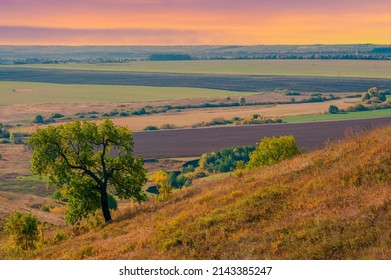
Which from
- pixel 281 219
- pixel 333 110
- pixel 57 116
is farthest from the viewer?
pixel 57 116

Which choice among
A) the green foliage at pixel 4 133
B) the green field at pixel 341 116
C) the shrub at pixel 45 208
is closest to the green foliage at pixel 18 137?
the green foliage at pixel 4 133

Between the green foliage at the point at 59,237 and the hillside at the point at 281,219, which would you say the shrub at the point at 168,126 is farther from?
the hillside at the point at 281,219

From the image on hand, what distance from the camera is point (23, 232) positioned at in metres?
41.8

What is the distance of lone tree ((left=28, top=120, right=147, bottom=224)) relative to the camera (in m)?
43.3

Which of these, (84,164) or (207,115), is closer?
(84,164)

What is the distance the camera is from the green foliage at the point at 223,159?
111662 mm

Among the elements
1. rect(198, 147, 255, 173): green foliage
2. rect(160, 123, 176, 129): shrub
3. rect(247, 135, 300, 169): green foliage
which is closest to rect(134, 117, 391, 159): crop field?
rect(198, 147, 255, 173): green foliage

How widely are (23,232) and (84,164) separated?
20.0ft

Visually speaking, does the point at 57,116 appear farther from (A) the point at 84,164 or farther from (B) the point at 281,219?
(B) the point at 281,219

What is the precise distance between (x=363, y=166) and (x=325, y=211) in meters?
5.54

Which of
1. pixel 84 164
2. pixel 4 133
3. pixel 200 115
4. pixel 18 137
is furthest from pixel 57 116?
pixel 84 164

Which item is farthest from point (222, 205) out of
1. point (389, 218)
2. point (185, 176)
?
point (185, 176)

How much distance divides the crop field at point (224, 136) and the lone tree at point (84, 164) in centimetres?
7796

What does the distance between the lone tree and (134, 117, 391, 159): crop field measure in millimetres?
77964
